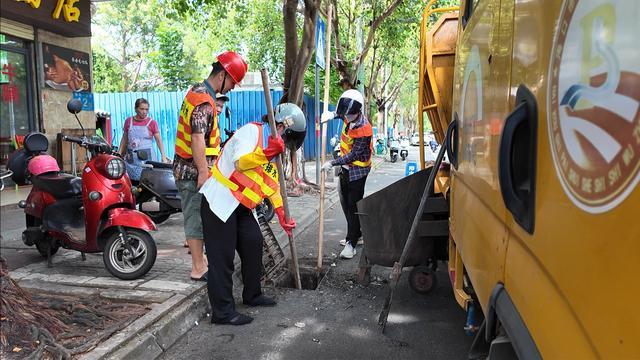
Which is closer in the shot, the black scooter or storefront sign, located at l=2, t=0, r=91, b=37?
the black scooter

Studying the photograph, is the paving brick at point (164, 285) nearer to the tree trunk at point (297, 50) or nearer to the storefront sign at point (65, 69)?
the storefront sign at point (65, 69)

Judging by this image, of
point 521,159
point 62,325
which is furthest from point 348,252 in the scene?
point 521,159

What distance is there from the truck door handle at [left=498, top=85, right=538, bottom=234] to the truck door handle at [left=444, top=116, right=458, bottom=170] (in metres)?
1.49

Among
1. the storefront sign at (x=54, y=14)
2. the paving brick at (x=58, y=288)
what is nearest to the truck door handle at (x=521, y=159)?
the paving brick at (x=58, y=288)

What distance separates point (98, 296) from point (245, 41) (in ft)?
71.3

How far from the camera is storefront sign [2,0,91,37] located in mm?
6777

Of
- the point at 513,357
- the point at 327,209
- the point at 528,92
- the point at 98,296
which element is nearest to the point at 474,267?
the point at 513,357

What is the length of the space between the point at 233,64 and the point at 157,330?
6.61ft

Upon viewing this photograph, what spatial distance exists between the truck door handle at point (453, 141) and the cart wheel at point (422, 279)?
1397 millimetres

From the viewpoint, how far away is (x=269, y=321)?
12.5 ft

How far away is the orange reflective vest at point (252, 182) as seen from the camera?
3.55 m

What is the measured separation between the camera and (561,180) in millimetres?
1095

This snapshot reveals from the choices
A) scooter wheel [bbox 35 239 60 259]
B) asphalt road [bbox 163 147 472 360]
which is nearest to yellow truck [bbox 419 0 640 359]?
asphalt road [bbox 163 147 472 360]

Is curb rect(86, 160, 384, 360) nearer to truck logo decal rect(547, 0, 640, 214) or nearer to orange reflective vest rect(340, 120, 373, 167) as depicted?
orange reflective vest rect(340, 120, 373, 167)
